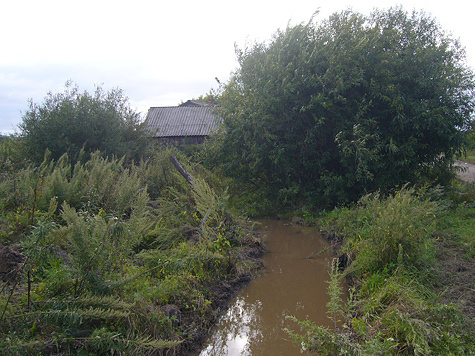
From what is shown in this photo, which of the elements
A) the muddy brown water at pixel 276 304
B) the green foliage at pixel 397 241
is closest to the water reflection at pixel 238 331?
the muddy brown water at pixel 276 304

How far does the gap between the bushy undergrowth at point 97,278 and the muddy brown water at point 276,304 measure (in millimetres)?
341

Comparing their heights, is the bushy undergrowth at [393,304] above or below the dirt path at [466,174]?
below

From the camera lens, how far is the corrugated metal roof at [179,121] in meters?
19.9

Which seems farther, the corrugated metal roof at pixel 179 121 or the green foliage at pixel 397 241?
the corrugated metal roof at pixel 179 121

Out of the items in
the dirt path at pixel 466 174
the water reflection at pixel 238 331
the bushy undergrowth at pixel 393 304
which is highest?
the dirt path at pixel 466 174

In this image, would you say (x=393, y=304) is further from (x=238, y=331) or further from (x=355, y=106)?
(x=355, y=106)

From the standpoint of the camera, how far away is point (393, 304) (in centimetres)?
400

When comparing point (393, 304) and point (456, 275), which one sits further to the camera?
point (456, 275)

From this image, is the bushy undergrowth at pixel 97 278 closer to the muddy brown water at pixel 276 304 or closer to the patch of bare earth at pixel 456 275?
the muddy brown water at pixel 276 304

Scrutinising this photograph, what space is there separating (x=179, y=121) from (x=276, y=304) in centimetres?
1674

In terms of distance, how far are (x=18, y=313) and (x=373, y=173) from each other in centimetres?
856

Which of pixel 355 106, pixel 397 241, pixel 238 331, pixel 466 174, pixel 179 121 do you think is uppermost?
pixel 179 121

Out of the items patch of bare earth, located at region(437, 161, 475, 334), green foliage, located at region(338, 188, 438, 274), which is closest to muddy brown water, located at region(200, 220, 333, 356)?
green foliage, located at region(338, 188, 438, 274)

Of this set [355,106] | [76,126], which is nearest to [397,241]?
[355,106]
